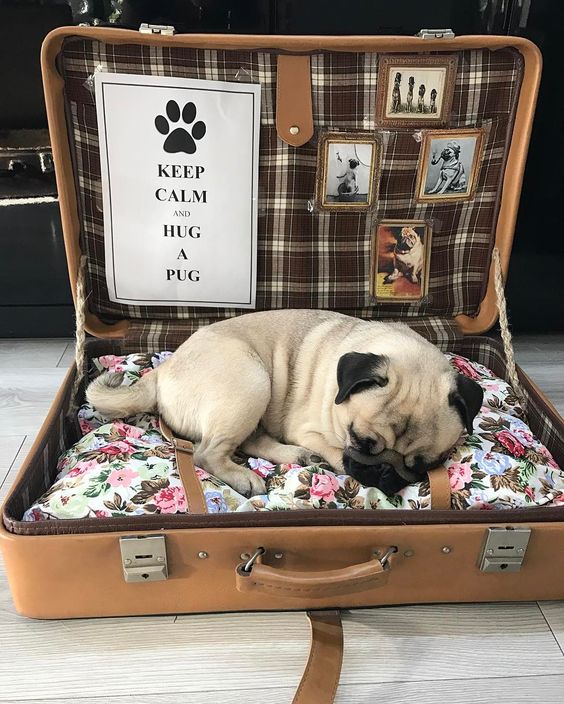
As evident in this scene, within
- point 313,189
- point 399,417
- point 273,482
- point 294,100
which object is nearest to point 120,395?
point 273,482

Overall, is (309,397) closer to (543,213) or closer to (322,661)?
(322,661)

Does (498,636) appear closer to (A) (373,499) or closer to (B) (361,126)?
(A) (373,499)

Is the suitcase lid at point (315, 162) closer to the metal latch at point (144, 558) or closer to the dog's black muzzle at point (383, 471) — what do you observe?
the dog's black muzzle at point (383, 471)

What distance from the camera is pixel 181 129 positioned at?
6.06 feet

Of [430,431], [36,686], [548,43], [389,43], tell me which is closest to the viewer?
[36,686]

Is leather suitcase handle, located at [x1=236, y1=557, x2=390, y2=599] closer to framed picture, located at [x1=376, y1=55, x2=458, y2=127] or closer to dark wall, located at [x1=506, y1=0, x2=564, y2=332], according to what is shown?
framed picture, located at [x1=376, y1=55, x2=458, y2=127]

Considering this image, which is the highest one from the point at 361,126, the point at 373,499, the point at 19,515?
the point at 361,126

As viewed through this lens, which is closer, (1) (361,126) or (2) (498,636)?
(2) (498,636)

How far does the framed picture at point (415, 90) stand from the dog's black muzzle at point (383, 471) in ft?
3.44

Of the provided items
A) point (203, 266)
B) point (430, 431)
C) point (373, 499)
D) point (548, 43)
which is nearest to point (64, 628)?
point (373, 499)

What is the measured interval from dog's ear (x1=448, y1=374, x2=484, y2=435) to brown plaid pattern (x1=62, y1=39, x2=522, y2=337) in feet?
2.22

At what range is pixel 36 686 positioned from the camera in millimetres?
1260

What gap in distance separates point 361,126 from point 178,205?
A: 0.64 m

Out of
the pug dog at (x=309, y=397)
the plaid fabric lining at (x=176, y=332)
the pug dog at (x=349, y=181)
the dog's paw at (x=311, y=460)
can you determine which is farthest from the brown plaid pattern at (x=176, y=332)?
the dog's paw at (x=311, y=460)
